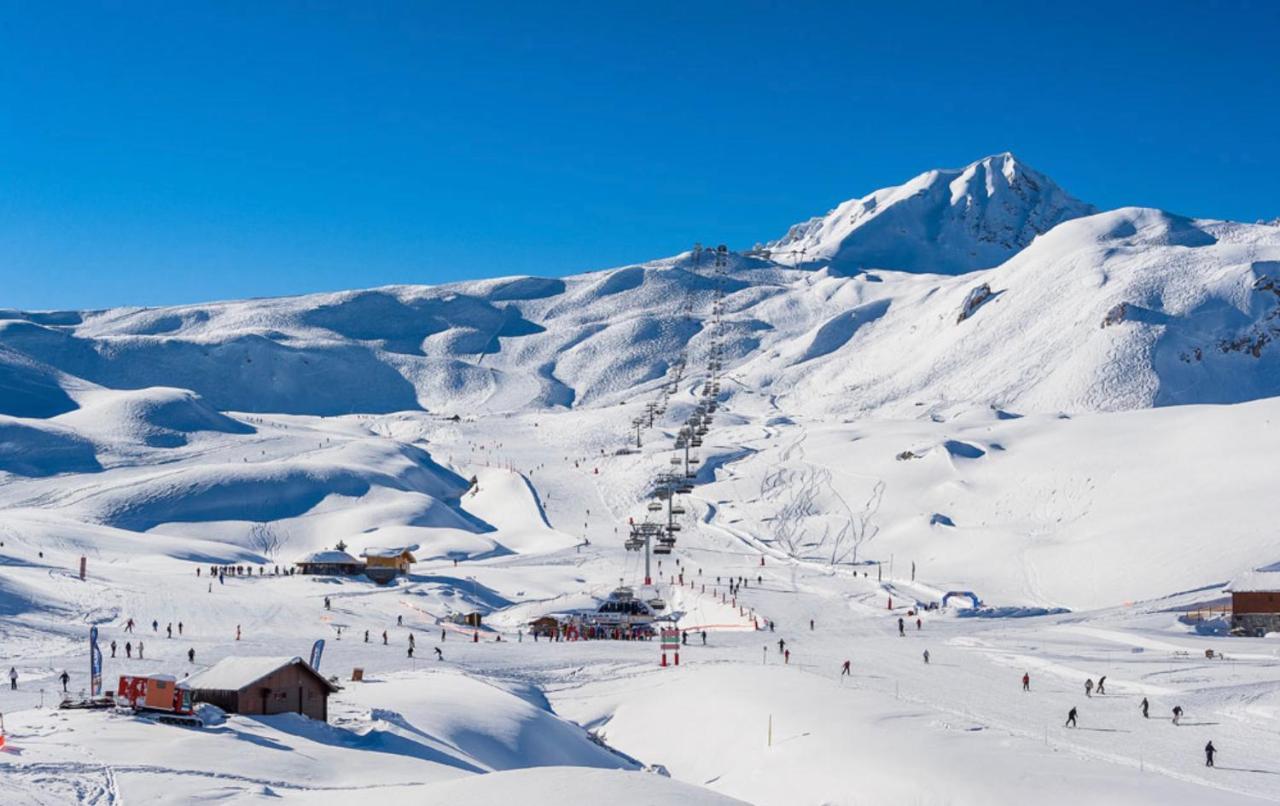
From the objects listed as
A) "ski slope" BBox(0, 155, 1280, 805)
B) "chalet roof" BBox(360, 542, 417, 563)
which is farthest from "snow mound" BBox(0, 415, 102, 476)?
"chalet roof" BBox(360, 542, 417, 563)

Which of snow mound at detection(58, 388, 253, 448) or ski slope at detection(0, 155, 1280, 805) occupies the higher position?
snow mound at detection(58, 388, 253, 448)

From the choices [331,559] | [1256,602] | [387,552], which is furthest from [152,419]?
[1256,602]

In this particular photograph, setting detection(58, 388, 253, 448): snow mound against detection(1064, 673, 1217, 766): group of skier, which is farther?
detection(58, 388, 253, 448): snow mound


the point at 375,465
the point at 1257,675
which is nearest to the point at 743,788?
the point at 1257,675

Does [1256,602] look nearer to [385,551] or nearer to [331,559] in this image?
[331,559]

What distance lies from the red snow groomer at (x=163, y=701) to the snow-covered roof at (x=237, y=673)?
140 centimetres

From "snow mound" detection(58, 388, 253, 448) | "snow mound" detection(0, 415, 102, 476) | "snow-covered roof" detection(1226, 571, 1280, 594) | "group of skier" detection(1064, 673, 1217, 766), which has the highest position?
"snow mound" detection(58, 388, 253, 448)

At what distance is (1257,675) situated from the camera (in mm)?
39188

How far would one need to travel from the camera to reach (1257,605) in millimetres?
49500

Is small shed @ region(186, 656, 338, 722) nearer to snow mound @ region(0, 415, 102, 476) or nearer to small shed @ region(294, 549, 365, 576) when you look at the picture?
small shed @ region(294, 549, 365, 576)

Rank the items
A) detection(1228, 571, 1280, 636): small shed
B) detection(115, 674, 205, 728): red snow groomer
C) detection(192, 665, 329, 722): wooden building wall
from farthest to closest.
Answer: detection(1228, 571, 1280, 636): small shed < detection(192, 665, 329, 722): wooden building wall < detection(115, 674, 205, 728): red snow groomer

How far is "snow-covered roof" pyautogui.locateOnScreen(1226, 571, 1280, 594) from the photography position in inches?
1954

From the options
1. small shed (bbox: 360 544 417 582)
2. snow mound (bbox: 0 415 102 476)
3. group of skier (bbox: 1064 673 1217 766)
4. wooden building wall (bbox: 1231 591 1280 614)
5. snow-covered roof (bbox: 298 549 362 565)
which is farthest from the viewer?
snow mound (bbox: 0 415 102 476)

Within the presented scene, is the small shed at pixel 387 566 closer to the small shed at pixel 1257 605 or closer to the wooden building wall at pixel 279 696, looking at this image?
the wooden building wall at pixel 279 696
